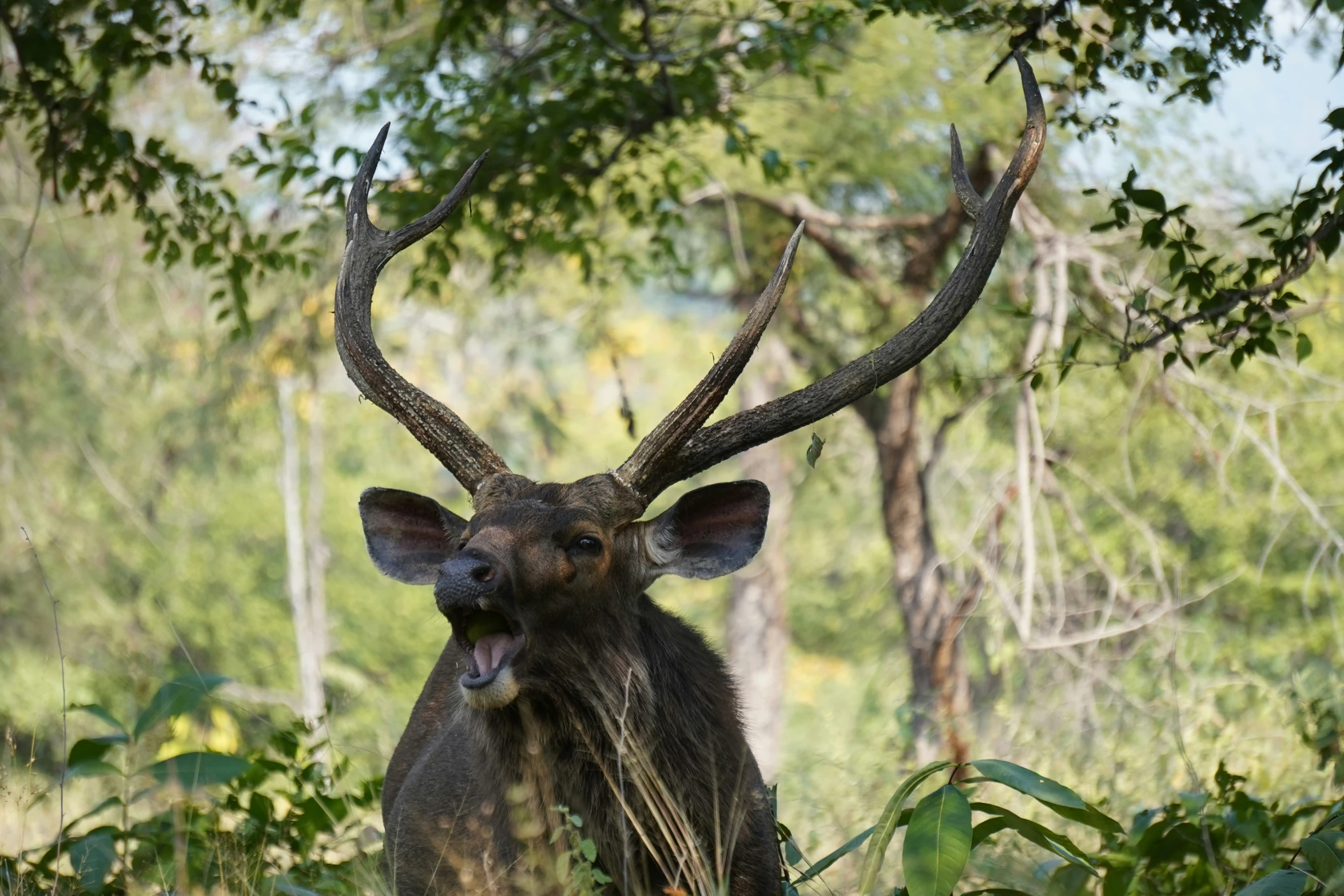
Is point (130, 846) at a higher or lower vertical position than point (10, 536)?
lower

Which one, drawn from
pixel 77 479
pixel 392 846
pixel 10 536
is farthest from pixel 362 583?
pixel 392 846

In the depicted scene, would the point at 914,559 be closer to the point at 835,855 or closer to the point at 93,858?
the point at 835,855

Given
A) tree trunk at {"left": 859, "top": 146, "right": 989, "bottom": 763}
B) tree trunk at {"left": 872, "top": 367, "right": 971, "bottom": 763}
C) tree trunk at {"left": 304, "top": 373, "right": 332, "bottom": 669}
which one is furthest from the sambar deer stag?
tree trunk at {"left": 304, "top": 373, "right": 332, "bottom": 669}

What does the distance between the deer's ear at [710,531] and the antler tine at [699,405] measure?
15 cm

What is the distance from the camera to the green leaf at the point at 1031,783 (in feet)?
14.1

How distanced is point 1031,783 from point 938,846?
0.35m

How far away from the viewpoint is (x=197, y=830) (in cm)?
610

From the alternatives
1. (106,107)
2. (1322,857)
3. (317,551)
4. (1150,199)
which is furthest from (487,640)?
(317,551)

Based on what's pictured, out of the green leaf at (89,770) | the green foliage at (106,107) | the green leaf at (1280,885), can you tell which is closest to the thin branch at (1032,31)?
the green leaf at (1280,885)

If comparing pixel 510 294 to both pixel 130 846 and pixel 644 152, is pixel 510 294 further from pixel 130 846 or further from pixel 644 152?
pixel 130 846

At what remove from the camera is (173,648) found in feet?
108

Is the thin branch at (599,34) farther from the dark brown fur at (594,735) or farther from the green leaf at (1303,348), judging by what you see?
the green leaf at (1303,348)

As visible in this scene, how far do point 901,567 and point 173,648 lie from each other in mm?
22499

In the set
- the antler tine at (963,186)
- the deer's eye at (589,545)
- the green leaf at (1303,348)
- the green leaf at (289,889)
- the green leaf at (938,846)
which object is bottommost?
the green leaf at (938,846)
